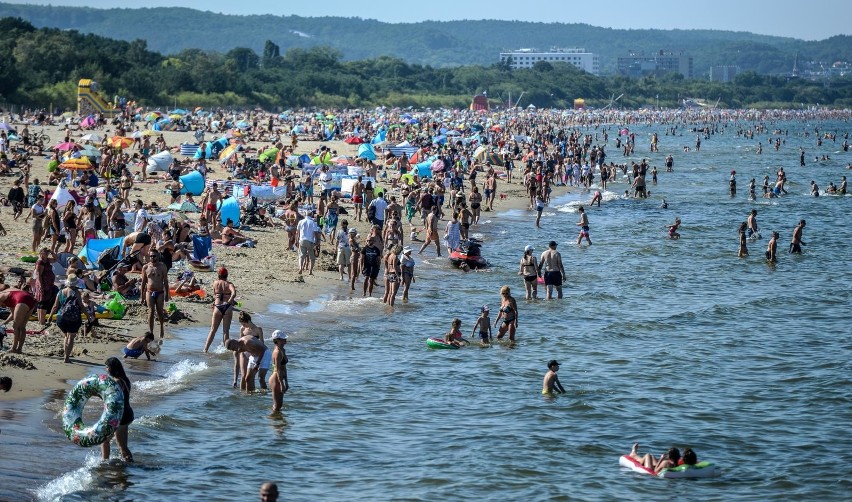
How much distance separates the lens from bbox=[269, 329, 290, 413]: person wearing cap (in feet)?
41.3

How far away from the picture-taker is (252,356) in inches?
544

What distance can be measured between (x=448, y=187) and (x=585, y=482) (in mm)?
26813

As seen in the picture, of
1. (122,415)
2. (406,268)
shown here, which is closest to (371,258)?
(406,268)

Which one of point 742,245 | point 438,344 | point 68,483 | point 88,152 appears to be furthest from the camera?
point 88,152

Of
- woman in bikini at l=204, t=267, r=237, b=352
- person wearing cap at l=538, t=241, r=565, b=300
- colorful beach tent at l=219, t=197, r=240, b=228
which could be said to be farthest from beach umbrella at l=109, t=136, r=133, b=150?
woman in bikini at l=204, t=267, r=237, b=352

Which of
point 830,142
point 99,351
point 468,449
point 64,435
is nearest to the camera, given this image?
point 64,435

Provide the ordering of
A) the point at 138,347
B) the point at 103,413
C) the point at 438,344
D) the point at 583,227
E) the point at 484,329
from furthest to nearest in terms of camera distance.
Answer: the point at 583,227, the point at 484,329, the point at 438,344, the point at 138,347, the point at 103,413

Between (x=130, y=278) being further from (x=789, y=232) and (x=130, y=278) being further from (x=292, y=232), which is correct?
(x=789, y=232)

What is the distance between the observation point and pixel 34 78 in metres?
71.4

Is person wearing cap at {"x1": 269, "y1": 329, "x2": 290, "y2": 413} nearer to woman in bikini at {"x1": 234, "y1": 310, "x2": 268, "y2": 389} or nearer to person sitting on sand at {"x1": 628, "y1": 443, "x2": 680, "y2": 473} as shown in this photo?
woman in bikini at {"x1": 234, "y1": 310, "x2": 268, "y2": 389}

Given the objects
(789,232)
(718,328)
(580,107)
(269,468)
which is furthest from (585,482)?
(580,107)

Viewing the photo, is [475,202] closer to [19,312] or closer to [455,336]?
[455,336]

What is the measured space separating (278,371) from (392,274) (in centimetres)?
725

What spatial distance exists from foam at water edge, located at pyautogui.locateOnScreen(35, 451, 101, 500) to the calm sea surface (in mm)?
24
